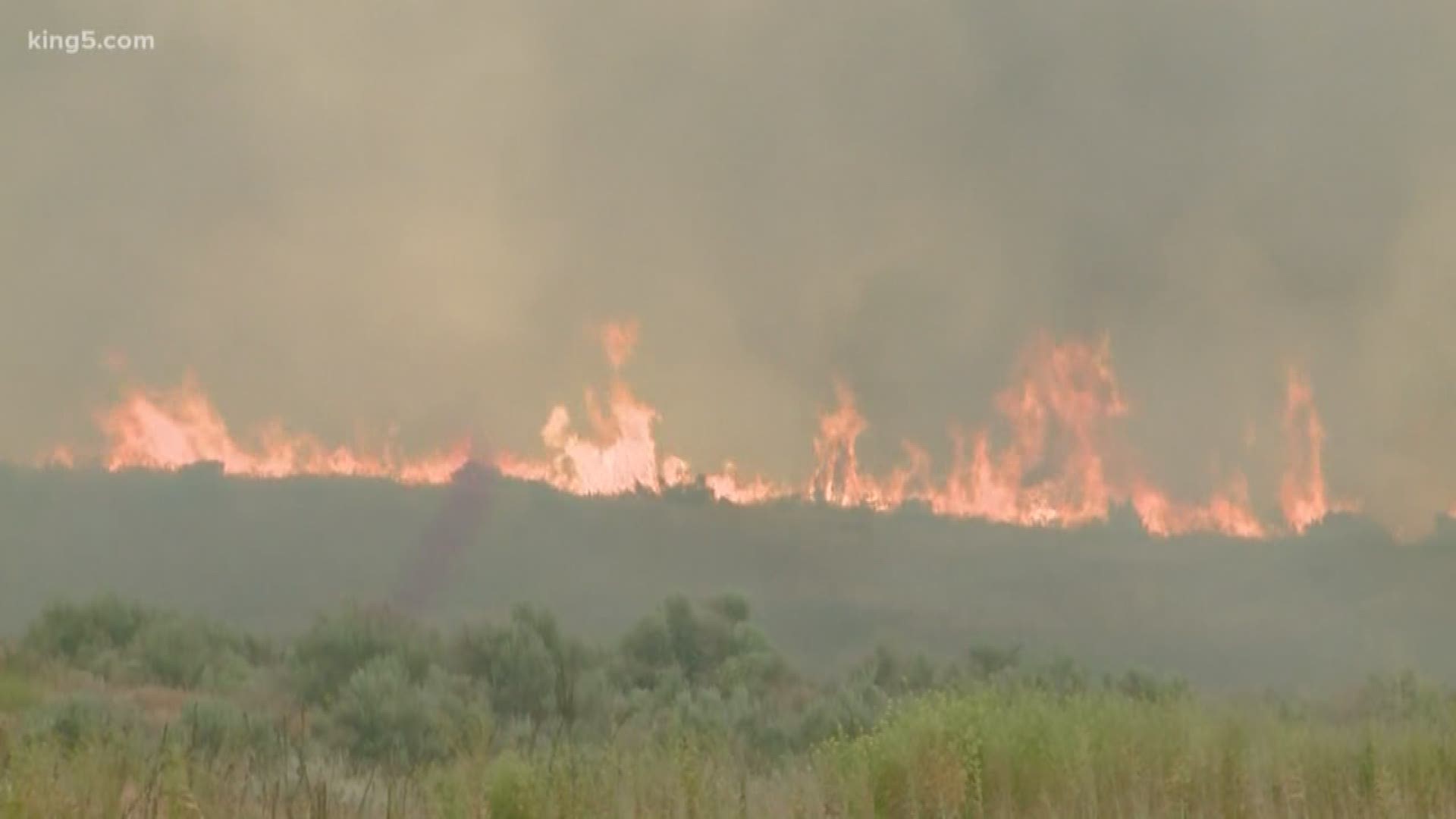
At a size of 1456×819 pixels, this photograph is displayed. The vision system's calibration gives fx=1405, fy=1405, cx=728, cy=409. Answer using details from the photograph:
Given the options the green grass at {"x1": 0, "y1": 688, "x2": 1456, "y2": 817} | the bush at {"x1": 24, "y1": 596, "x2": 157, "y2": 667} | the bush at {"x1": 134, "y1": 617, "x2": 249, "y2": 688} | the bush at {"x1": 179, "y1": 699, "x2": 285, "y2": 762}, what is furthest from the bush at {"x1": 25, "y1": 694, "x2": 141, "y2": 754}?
the bush at {"x1": 24, "y1": 596, "x2": 157, "y2": 667}

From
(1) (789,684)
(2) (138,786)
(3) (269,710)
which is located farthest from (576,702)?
(2) (138,786)

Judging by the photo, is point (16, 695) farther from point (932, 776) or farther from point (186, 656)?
point (932, 776)

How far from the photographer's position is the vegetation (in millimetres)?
10992

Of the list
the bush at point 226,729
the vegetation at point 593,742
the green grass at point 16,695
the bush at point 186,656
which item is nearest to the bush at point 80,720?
the vegetation at point 593,742

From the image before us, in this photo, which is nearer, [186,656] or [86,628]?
[186,656]

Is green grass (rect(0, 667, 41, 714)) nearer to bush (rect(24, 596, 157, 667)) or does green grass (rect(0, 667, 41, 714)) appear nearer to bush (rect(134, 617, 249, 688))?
bush (rect(134, 617, 249, 688))

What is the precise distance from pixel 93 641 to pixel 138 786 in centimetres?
2215

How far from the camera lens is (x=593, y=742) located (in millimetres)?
18609

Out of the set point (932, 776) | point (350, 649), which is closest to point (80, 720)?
point (350, 649)

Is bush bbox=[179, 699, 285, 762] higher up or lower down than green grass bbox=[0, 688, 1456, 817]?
higher up

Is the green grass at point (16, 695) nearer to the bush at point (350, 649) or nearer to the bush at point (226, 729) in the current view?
the bush at point (226, 729)

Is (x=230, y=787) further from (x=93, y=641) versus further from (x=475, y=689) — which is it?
(x=93, y=641)

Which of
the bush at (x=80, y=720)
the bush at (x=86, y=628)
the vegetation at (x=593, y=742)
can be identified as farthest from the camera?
the bush at (x=86, y=628)

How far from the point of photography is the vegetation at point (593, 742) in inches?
433
